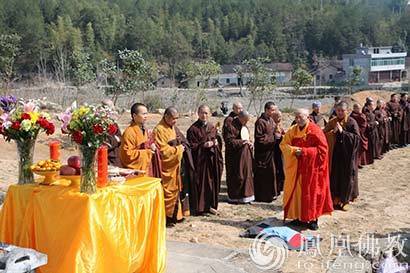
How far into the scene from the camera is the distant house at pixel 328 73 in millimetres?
76281

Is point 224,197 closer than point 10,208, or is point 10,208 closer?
point 10,208

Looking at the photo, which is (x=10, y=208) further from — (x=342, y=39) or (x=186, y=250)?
(x=342, y=39)

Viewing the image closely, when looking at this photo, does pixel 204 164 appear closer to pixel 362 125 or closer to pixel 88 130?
pixel 88 130

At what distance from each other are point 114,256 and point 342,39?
8795cm

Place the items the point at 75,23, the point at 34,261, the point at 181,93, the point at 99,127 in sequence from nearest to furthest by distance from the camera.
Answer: the point at 34,261 → the point at 99,127 → the point at 181,93 → the point at 75,23

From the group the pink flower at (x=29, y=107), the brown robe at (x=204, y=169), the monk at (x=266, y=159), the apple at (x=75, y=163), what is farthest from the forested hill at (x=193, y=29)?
the apple at (x=75, y=163)

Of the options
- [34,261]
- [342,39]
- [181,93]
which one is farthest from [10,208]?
[342,39]

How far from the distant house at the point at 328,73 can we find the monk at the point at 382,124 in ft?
208

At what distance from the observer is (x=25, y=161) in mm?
4957

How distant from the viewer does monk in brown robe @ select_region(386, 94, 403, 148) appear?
14.7m

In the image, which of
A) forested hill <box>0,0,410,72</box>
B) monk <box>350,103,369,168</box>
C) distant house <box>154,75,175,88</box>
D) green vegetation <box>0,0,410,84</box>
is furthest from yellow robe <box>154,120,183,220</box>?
distant house <box>154,75,175,88</box>

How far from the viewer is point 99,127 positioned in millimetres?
4473

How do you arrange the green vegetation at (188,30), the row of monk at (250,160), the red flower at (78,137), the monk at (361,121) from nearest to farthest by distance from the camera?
the red flower at (78,137) → the row of monk at (250,160) → the monk at (361,121) → the green vegetation at (188,30)

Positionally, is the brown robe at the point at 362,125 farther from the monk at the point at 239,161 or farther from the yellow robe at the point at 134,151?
the yellow robe at the point at 134,151
